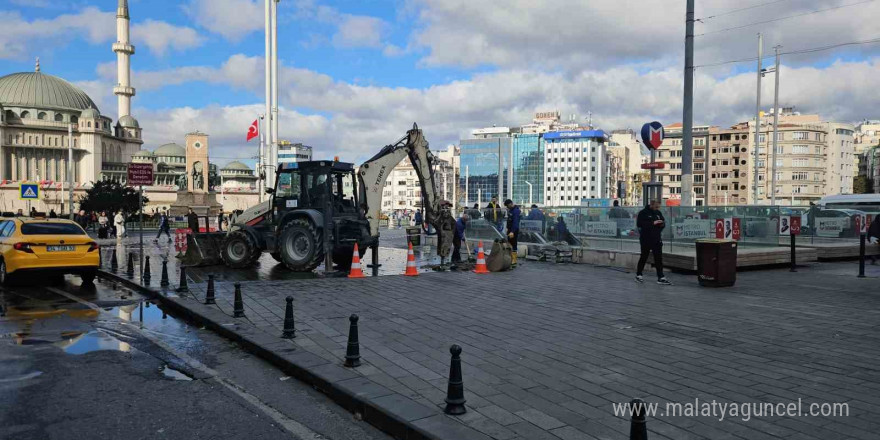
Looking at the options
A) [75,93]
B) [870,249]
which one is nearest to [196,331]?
[870,249]

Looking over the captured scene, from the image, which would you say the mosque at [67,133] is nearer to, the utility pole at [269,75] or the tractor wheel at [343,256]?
the utility pole at [269,75]

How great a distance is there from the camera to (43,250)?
1291 cm

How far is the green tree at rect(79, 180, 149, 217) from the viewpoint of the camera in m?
66.2

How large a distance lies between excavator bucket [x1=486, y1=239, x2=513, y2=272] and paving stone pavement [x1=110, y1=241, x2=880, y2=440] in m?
2.95

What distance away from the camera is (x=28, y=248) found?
41.8 feet

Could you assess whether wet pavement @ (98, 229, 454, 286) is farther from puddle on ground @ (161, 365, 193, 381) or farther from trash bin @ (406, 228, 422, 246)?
puddle on ground @ (161, 365, 193, 381)

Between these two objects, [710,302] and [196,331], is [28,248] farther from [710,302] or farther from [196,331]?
[710,302]

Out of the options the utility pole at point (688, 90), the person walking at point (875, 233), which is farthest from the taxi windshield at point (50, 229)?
the person walking at point (875, 233)

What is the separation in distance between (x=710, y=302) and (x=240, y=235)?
492 inches

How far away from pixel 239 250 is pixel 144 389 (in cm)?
1181

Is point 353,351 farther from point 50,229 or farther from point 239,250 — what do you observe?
point 239,250

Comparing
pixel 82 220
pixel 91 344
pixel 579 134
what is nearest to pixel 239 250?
pixel 91 344

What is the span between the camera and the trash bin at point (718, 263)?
39.6 feet

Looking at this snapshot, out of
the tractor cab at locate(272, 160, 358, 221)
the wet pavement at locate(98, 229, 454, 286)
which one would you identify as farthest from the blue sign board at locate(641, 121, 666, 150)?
the tractor cab at locate(272, 160, 358, 221)
